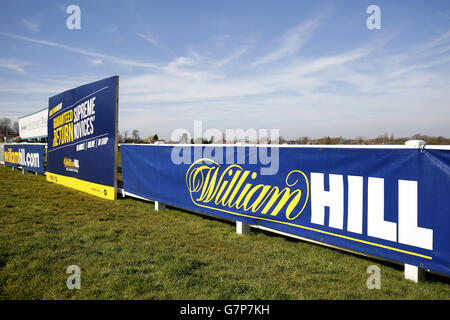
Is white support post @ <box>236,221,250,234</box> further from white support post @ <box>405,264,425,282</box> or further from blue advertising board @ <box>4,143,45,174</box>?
blue advertising board @ <box>4,143,45,174</box>

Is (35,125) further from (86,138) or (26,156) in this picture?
(86,138)

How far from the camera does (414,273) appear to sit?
3.56 metres

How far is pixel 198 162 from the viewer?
20.6 feet

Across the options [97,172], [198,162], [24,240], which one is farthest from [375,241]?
[97,172]

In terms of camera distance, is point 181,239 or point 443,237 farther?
point 181,239

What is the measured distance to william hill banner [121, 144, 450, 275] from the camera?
11.1 ft

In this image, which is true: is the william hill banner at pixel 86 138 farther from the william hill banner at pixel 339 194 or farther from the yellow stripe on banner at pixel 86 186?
the william hill banner at pixel 339 194

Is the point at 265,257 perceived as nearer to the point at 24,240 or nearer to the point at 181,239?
the point at 181,239

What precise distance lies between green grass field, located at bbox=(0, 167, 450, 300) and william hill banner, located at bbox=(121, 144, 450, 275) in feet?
1.07

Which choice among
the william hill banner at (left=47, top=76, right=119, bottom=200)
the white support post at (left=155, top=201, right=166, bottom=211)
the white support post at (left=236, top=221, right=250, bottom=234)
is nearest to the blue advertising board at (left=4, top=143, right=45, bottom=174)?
the william hill banner at (left=47, top=76, right=119, bottom=200)

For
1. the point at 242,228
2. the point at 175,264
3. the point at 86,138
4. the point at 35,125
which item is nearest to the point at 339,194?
the point at 242,228

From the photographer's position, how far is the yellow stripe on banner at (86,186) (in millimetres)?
8773

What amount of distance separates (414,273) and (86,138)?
966cm

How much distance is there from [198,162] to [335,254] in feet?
10.3
